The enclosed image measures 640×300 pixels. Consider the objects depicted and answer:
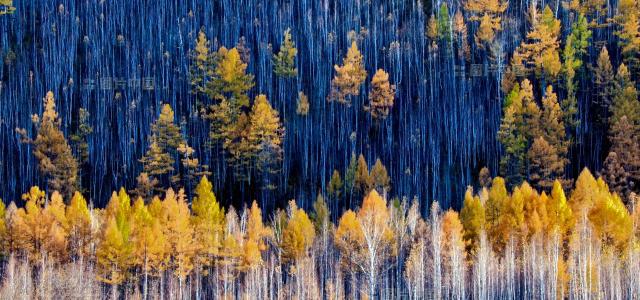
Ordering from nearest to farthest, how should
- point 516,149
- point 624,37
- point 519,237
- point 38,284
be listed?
1. point 38,284
2. point 519,237
3. point 516,149
4. point 624,37

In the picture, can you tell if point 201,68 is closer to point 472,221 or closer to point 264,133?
point 264,133

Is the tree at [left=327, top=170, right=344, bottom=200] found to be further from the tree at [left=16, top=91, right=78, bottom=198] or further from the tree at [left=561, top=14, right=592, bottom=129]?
the tree at [left=16, top=91, right=78, bottom=198]

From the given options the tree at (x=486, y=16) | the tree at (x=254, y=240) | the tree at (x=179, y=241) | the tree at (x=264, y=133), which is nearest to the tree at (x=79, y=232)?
the tree at (x=179, y=241)

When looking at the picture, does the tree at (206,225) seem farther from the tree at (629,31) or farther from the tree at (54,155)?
the tree at (629,31)

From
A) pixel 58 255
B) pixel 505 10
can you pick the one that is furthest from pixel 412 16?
pixel 58 255

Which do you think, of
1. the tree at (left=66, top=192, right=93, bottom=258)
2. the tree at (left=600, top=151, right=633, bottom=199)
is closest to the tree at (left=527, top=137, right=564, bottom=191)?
the tree at (left=600, top=151, right=633, bottom=199)

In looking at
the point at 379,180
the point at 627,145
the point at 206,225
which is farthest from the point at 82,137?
the point at 627,145

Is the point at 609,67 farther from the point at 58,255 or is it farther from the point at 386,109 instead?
the point at 58,255
